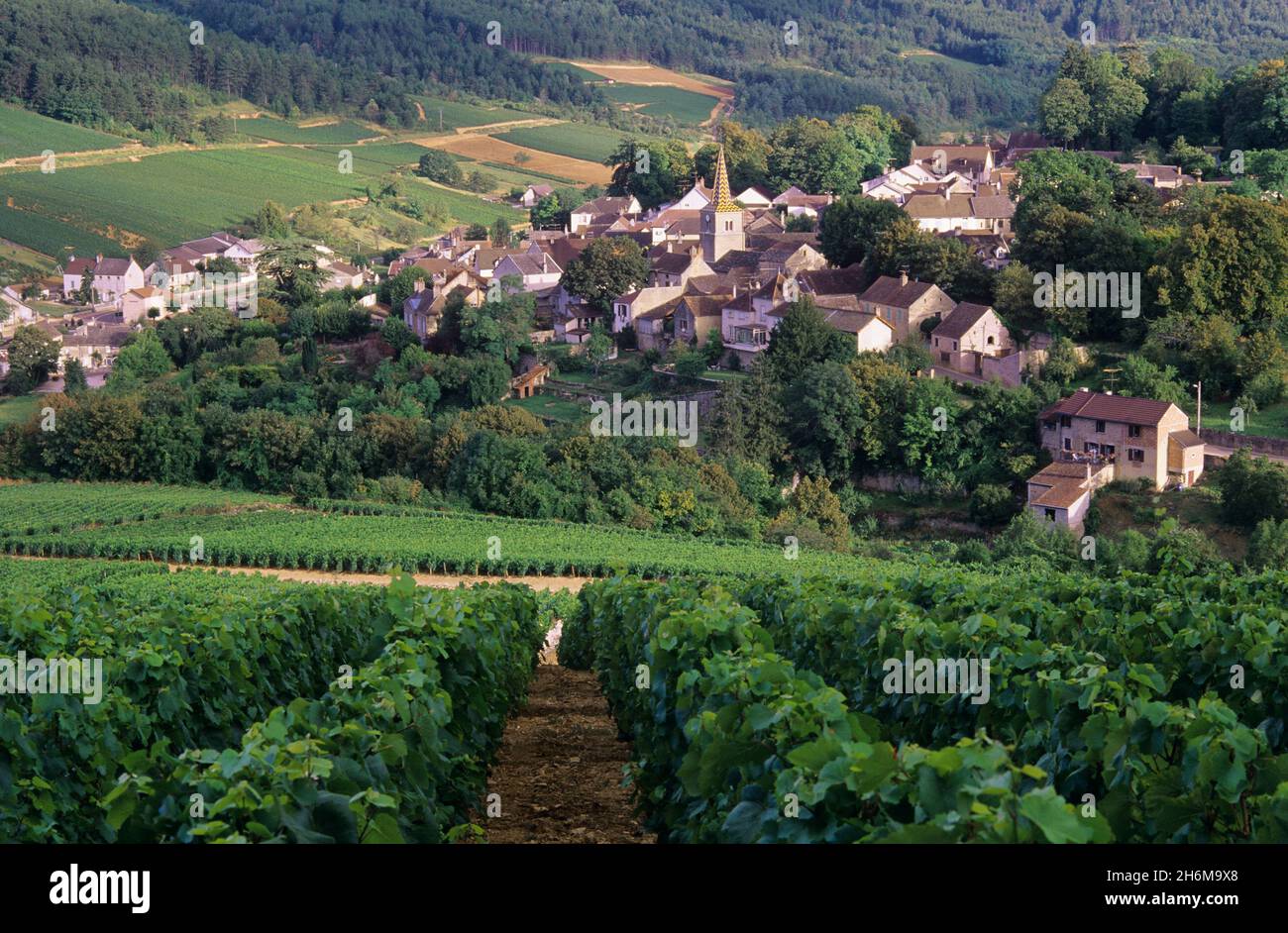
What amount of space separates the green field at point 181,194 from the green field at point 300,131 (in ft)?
18.1

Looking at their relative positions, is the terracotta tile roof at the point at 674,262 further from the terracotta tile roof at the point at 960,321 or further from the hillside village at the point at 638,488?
the terracotta tile roof at the point at 960,321

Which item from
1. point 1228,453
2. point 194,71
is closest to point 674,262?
point 1228,453

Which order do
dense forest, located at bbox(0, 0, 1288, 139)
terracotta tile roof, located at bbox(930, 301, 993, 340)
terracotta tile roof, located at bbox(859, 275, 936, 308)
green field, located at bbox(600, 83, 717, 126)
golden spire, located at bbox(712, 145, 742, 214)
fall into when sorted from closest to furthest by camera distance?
terracotta tile roof, located at bbox(930, 301, 993, 340), terracotta tile roof, located at bbox(859, 275, 936, 308), golden spire, located at bbox(712, 145, 742, 214), dense forest, located at bbox(0, 0, 1288, 139), green field, located at bbox(600, 83, 717, 126)

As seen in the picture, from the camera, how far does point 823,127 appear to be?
273 ft

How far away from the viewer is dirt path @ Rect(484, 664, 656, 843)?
35.0 ft

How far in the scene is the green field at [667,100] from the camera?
535ft

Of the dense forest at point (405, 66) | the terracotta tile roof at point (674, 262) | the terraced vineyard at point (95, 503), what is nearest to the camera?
the terraced vineyard at point (95, 503)

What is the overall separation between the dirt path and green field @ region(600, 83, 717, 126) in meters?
147

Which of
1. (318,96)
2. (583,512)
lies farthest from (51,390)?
(318,96)

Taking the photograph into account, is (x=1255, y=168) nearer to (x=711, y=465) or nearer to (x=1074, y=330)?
(x=1074, y=330)
